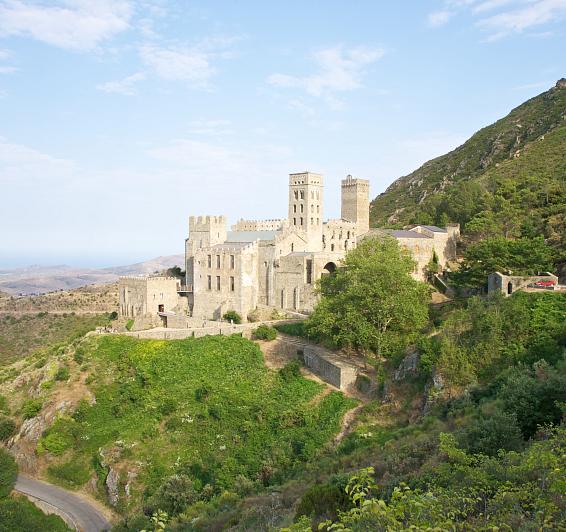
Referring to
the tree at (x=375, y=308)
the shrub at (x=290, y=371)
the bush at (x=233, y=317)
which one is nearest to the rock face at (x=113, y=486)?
the shrub at (x=290, y=371)

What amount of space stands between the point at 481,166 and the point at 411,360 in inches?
3165

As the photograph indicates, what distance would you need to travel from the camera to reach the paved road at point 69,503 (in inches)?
1209

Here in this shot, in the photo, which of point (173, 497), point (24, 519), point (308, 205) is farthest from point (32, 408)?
point (308, 205)

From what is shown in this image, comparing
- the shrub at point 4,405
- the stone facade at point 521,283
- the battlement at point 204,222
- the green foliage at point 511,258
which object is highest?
the battlement at point 204,222

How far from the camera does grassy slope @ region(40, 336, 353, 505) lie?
31.6 meters

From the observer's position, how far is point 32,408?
39.8 meters

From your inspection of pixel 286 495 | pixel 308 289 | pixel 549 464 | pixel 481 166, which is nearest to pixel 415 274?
pixel 308 289

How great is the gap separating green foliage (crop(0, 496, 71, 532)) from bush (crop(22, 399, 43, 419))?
8.70 metres

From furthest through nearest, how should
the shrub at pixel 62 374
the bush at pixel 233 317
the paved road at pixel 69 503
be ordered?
the bush at pixel 233 317 < the shrub at pixel 62 374 < the paved road at pixel 69 503

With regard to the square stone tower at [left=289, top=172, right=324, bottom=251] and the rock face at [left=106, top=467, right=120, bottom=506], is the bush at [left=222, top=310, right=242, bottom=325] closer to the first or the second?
the square stone tower at [left=289, top=172, right=324, bottom=251]

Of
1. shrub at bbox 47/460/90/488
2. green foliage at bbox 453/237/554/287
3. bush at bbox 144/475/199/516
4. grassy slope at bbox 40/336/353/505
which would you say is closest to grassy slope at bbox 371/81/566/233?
Answer: green foliage at bbox 453/237/554/287

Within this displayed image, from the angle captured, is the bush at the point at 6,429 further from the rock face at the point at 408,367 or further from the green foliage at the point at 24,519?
the rock face at the point at 408,367

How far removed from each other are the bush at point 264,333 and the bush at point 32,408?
1579 centimetres

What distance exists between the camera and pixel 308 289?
49.6m
